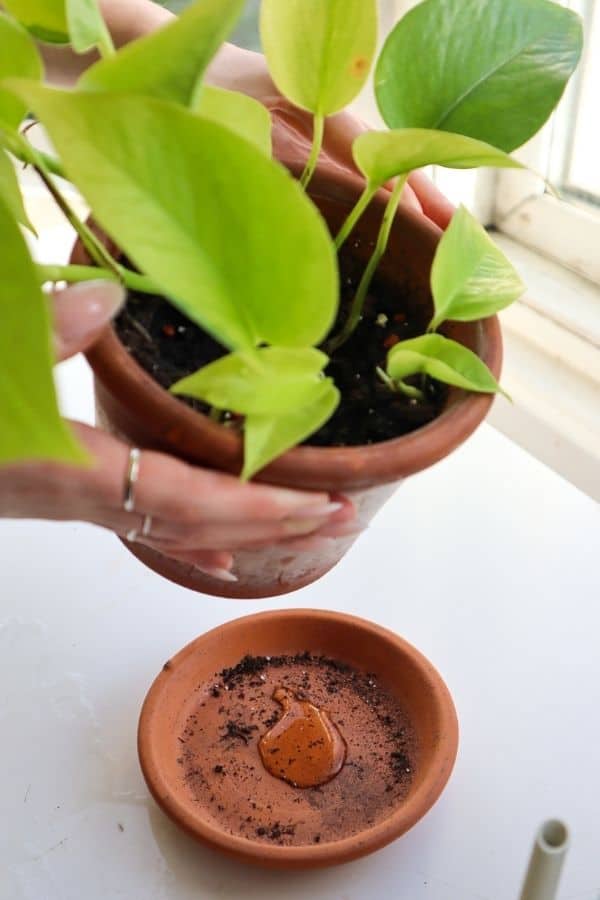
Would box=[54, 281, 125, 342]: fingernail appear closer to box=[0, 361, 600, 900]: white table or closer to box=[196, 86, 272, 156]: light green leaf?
box=[196, 86, 272, 156]: light green leaf

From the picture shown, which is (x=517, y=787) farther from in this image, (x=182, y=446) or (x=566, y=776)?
(x=182, y=446)

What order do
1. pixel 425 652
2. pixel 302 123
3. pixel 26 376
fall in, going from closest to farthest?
pixel 26 376 → pixel 302 123 → pixel 425 652

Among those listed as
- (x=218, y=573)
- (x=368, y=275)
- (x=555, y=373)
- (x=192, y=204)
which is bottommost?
(x=555, y=373)

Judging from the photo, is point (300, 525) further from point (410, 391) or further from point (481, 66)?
point (481, 66)

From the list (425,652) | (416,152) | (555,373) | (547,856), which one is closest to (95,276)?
(416,152)

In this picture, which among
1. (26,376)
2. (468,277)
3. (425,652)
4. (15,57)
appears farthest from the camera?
(425,652)

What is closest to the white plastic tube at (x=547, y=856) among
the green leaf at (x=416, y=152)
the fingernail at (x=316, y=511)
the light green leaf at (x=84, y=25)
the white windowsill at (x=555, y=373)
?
the fingernail at (x=316, y=511)
